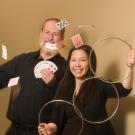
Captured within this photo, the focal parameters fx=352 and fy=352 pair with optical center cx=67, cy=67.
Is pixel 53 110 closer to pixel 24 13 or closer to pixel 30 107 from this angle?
pixel 30 107

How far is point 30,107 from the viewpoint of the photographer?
63.8 inches

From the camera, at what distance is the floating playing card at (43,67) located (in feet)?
5.20

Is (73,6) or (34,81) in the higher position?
(73,6)

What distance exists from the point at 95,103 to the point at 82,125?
0.34ft

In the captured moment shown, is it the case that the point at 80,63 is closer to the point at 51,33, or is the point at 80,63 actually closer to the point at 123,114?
the point at 51,33

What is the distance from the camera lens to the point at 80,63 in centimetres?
145

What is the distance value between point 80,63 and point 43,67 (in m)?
0.22

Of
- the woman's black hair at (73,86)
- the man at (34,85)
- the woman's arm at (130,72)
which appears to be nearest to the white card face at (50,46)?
the man at (34,85)

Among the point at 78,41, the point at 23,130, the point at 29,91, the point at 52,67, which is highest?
the point at 78,41

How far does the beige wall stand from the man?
→ 15cm

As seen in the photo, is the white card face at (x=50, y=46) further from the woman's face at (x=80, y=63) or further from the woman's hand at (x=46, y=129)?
the woman's hand at (x=46, y=129)

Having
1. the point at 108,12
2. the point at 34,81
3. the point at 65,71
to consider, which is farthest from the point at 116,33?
the point at 34,81

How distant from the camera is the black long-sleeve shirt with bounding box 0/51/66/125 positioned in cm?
160

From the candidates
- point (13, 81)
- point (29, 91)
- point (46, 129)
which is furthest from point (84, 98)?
point (13, 81)
